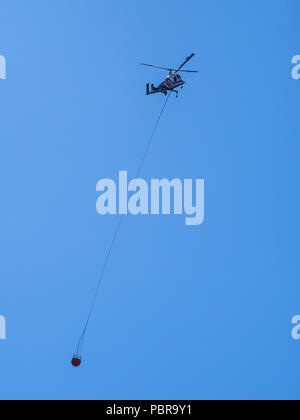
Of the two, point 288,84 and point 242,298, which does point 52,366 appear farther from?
point 288,84

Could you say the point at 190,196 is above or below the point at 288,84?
below

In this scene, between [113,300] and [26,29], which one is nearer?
[26,29]

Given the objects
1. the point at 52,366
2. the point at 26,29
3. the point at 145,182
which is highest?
the point at 26,29

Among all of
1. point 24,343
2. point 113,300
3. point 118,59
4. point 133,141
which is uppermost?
point 118,59

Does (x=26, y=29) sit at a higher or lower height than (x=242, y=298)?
higher

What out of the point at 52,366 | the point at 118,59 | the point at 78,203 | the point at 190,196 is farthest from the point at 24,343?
the point at 118,59

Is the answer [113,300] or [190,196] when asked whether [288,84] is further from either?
[113,300]

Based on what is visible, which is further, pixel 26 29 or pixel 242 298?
pixel 242 298
